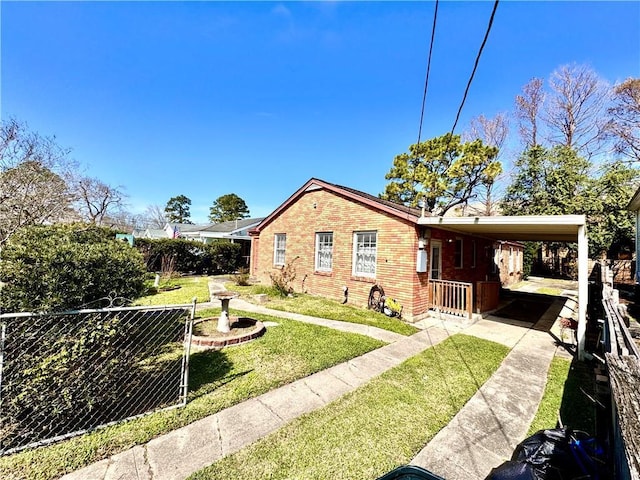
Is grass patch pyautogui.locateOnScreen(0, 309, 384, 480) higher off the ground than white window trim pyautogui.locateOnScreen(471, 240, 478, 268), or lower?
Answer: lower

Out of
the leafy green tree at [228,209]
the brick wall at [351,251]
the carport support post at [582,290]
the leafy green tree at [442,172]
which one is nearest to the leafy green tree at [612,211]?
the leafy green tree at [442,172]

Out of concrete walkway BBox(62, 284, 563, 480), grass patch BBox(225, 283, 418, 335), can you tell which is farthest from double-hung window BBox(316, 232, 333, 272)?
concrete walkway BBox(62, 284, 563, 480)

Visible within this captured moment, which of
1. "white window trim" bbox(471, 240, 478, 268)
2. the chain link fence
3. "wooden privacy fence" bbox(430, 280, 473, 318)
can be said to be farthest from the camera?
"white window trim" bbox(471, 240, 478, 268)

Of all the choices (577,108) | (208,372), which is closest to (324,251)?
(208,372)

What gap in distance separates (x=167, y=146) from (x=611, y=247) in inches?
1127

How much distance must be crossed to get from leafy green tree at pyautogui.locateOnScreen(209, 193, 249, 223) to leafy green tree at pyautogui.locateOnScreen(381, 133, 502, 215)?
86.2 feet

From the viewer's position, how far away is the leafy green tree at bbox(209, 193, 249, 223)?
43375 millimetres

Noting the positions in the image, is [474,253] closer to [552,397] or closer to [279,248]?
[552,397]

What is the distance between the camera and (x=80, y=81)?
8859 mm

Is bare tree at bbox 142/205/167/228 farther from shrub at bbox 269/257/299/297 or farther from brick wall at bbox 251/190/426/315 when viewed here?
shrub at bbox 269/257/299/297

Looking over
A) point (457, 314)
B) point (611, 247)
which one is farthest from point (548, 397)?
point (611, 247)

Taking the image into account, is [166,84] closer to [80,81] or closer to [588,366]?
[80,81]

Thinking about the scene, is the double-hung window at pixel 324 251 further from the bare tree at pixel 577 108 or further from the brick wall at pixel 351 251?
the bare tree at pixel 577 108

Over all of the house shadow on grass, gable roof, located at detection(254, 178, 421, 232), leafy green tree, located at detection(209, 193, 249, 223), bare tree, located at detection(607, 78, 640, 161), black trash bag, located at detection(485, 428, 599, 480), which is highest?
bare tree, located at detection(607, 78, 640, 161)
